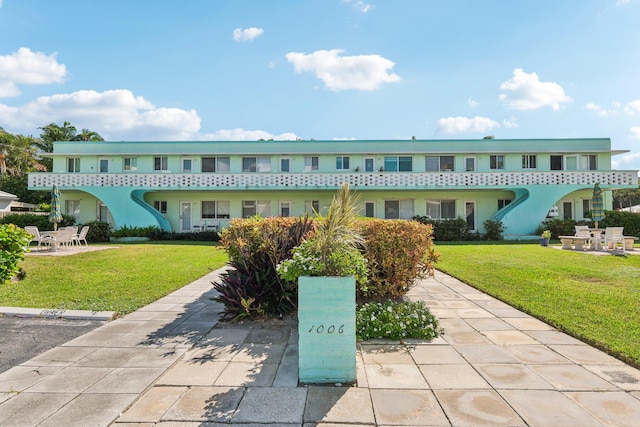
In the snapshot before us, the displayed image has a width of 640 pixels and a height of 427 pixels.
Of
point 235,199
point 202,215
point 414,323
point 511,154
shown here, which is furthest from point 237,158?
point 414,323

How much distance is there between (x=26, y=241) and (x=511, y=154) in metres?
26.0

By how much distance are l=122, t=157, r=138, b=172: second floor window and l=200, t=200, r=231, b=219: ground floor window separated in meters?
5.41

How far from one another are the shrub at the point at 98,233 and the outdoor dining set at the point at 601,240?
84.5 ft

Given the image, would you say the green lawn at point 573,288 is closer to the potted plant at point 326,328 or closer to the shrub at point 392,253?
the shrub at point 392,253

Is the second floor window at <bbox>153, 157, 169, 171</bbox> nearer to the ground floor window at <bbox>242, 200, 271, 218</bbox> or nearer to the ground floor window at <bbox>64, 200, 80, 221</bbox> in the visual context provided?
the ground floor window at <bbox>242, 200, 271, 218</bbox>

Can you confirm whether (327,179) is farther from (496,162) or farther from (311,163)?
(496,162)

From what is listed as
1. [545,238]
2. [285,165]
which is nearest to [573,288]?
[545,238]

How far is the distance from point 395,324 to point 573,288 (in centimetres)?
525

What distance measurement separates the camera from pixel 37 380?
3.67 meters

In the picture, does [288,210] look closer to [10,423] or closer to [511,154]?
[511,154]

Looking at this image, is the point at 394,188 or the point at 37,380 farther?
the point at 394,188

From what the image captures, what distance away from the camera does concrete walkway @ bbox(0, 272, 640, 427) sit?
2941 millimetres

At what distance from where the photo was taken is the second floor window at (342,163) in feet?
81.6

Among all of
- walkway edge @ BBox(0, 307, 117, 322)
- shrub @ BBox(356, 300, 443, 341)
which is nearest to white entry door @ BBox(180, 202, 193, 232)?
walkway edge @ BBox(0, 307, 117, 322)
